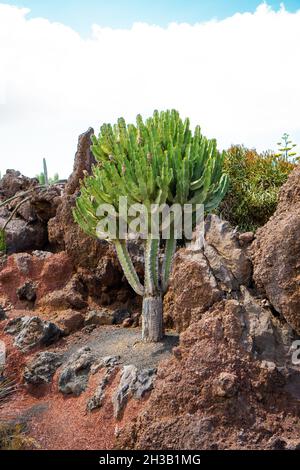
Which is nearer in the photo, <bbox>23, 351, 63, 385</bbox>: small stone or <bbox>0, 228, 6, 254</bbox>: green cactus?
<bbox>23, 351, 63, 385</bbox>: small stone

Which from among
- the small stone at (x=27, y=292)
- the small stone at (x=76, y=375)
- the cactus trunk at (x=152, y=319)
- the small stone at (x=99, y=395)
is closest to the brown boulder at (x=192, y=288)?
the cactus trunk at (x=152, y=319)

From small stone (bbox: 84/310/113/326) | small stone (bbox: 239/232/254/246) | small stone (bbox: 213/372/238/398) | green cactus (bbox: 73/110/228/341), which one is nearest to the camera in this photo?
small stone (bbox: 213/372/238/398)

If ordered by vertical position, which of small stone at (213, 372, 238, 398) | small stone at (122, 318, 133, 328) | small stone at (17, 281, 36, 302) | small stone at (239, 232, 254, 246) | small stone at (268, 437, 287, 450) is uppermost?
small stone at (239, 232, 254, 246)

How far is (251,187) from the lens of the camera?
35.4ft

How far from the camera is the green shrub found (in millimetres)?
10562

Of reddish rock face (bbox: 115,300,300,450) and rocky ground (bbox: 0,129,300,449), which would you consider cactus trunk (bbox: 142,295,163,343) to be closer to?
rocky ground (bbox: 0,129,300,449)

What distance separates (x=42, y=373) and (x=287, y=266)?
3.42 m

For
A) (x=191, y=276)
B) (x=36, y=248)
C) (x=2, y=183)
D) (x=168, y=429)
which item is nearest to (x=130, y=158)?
(x=191, y=276)

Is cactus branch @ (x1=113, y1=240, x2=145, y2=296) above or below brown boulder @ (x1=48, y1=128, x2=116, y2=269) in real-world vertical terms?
below

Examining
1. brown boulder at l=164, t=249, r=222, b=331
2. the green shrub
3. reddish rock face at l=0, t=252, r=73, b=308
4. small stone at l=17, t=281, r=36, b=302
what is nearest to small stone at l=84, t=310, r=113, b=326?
→ reddish rock face at l=0, t=252, r=73, b=308

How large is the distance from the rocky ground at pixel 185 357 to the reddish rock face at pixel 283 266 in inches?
0.4

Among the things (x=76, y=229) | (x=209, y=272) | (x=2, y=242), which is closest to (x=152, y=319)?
(x=209, y=272)

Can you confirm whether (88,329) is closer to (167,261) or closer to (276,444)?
(167,261)

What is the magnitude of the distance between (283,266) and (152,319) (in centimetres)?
207
